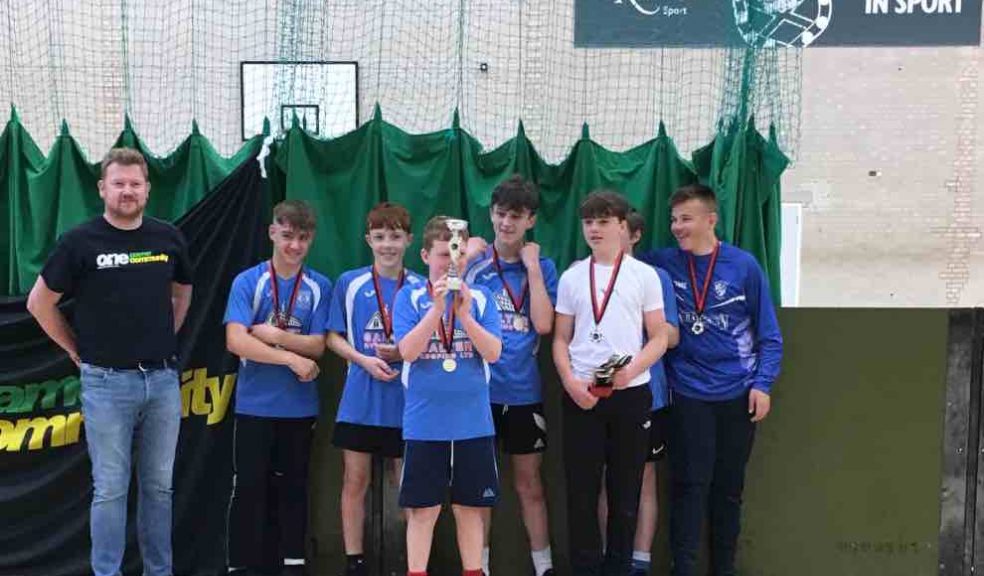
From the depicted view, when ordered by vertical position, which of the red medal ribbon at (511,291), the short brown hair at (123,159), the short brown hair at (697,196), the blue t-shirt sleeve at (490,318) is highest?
the short brown hair at (123,159)

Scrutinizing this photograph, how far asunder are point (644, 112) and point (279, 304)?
9.69 ft

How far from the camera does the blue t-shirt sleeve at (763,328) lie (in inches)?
170

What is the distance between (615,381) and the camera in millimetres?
4012

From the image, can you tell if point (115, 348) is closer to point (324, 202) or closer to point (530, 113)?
point (324, 202)

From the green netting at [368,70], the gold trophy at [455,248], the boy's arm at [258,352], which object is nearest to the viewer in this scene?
the gold trophy at [455,248]

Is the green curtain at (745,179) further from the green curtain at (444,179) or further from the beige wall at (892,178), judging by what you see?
the beige wall at (892,178)

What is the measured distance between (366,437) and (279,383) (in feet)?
1.78

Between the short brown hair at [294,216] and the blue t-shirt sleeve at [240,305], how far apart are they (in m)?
0.38

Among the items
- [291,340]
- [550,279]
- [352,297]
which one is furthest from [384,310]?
[550,279]

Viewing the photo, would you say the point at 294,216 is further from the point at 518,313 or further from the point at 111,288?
the point at 518,313

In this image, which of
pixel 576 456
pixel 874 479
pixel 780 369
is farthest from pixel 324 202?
pixel 874 479

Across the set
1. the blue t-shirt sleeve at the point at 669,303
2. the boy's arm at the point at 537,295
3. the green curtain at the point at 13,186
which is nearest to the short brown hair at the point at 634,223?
the blue t-shirt sleeve at the point at 669,303

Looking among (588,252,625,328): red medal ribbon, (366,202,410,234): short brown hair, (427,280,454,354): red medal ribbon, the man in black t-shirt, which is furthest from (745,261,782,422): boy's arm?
the man in black t-shirt

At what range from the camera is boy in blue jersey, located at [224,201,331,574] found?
430 centimetres
